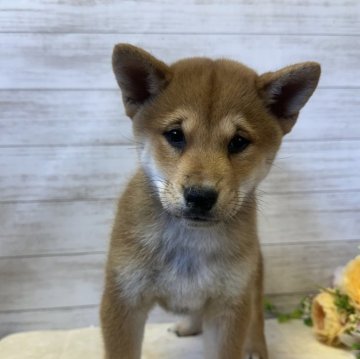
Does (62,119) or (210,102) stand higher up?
(210,102)

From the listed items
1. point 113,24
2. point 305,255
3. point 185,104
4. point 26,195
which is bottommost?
point 305,255

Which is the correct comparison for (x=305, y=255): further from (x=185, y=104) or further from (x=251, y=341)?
(x=185, y=104)

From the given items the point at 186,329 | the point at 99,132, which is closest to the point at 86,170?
the point at 99,132

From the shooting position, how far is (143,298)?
1323 millimetres

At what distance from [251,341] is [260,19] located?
1.13 metres

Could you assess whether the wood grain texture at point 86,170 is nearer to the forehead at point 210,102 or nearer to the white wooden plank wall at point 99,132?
the white wooden plank wall at point 99,132

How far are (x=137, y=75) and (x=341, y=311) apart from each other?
1.09 metres

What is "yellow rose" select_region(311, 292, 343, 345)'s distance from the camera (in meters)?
1.76

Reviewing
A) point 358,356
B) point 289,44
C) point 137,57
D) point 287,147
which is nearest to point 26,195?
point 137,57

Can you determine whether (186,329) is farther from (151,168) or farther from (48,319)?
(151,168)

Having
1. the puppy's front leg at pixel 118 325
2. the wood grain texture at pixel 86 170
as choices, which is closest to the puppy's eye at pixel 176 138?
the puppy's front leg at pixel 118 325

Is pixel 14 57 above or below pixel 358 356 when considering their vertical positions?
above

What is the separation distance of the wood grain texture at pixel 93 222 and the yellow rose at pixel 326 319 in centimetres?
26

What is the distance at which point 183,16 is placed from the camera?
181 centimetres
